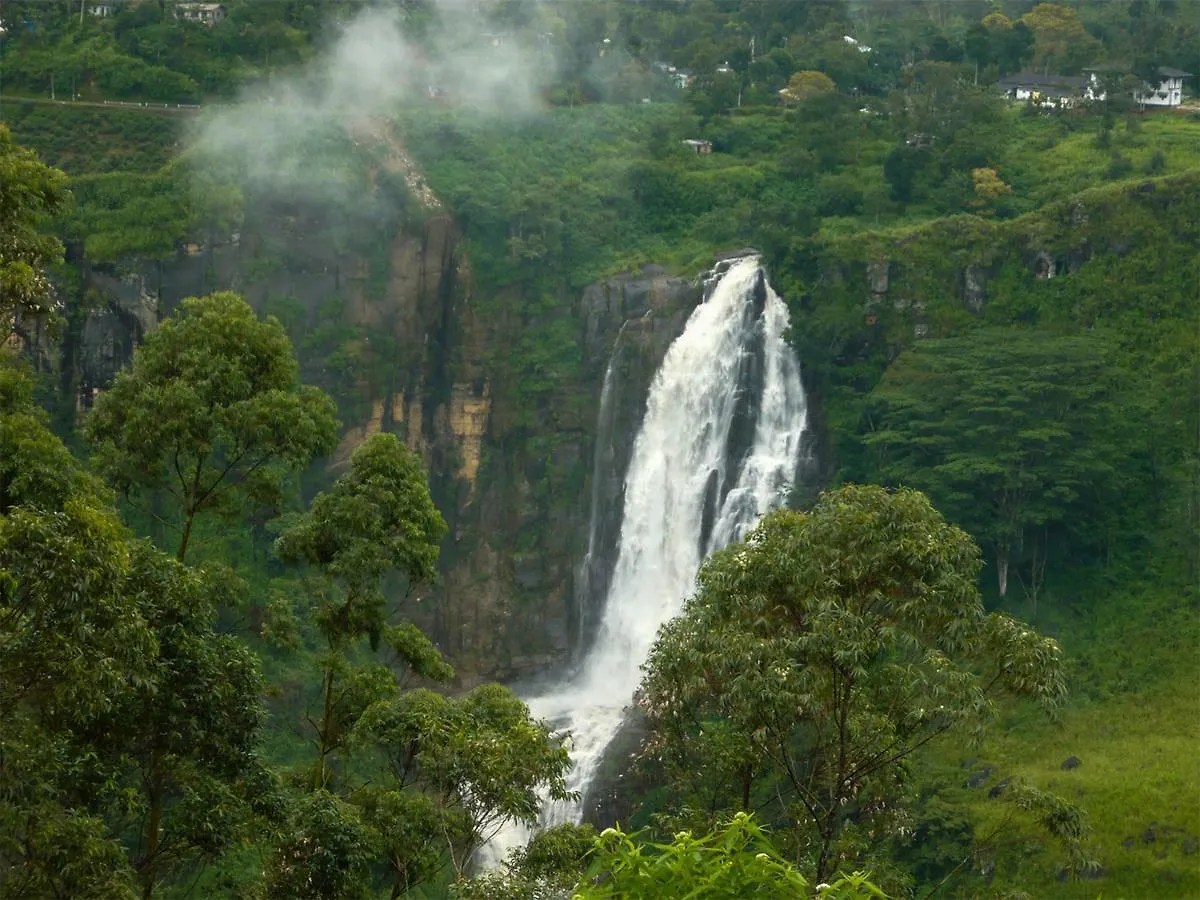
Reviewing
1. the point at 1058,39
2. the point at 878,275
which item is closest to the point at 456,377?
the point at 878,275

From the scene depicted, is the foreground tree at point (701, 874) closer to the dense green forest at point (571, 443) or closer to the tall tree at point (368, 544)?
the dense green forest at point (571, 443)

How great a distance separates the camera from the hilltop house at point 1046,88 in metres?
59.9

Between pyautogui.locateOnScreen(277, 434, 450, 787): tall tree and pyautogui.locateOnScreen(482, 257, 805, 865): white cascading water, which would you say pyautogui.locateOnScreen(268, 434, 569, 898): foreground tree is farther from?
pyautogui.locateOnScreen(482, 257, 805, 865): white cascading water

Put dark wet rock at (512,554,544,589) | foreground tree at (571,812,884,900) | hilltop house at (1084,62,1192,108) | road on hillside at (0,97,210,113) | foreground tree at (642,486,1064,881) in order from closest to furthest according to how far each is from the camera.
→ foreground tree at (571,812,884,900), foreground tree at (642,486,1064,881), dark wet rock at (512,554,544,589), road on hillside at (0,97,210,113), hilltop house at (1084,62,1192,108)

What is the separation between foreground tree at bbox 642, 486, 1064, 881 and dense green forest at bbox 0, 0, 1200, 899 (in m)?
0.06

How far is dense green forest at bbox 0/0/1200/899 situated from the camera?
784 inches

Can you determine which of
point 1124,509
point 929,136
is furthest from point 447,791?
point 929,136

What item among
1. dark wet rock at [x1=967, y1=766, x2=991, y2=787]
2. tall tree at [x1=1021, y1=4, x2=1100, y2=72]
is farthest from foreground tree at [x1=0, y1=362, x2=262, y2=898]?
tall tree at [x1=1021, y1=4, x2=1100, y2=72]

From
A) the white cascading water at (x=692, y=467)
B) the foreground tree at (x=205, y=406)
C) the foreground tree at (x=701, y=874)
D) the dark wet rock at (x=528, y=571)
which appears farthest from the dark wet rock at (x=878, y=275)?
the foreground tree at (x=701, y=874)

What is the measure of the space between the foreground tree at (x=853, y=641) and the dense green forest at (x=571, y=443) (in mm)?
58

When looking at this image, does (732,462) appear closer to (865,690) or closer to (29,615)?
(865,690)

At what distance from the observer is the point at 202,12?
63.1m

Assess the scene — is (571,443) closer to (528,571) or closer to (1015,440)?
(528,571)

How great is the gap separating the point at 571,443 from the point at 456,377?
372 cm
